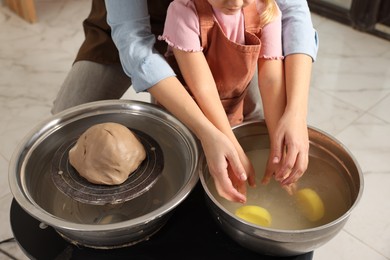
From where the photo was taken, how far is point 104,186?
0.69m

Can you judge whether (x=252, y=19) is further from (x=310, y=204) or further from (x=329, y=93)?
(x=329, y=93)

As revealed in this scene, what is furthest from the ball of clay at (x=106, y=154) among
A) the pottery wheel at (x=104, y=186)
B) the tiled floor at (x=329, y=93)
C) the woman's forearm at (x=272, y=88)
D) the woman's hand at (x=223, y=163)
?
the tiled floor at (x=329, y=93)

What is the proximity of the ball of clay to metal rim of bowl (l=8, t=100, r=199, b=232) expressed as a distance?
0.20 feet

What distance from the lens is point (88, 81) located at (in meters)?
1.02

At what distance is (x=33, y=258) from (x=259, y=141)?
0.38m

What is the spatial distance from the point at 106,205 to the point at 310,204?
0.99 feet

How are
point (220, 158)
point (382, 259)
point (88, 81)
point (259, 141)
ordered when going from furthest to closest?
point (382, 259) → point (88, 81) → point (259, 141) → point (220, 158)

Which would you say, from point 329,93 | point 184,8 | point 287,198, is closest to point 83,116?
point 184,8

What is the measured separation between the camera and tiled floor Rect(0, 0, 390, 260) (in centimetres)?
127

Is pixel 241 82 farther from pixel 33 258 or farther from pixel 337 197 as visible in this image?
pixel 33 258

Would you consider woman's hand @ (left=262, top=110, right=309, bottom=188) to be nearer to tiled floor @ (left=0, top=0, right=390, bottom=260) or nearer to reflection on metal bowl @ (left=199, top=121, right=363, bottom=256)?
reflection on metal bowl @ (left=199, top=121, right=363, bottom=256)

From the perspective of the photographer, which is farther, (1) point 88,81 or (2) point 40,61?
(2) point 40,61

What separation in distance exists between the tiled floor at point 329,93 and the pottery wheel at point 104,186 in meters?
0.60

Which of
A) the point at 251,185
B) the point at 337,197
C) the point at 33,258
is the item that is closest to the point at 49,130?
the point at 33,258
